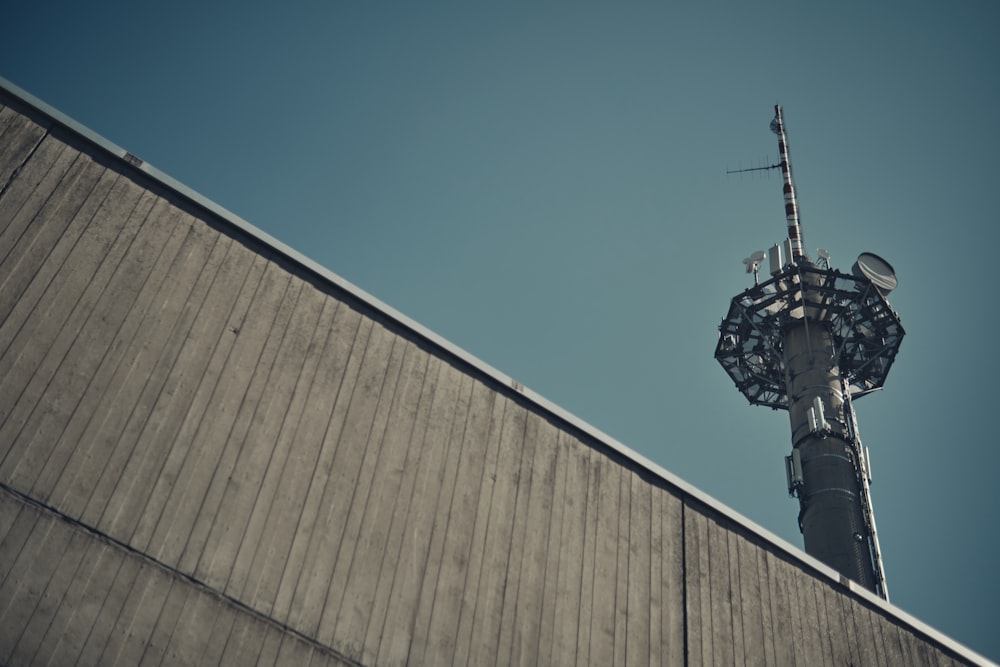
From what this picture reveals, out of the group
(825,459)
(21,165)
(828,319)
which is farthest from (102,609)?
(828,319)

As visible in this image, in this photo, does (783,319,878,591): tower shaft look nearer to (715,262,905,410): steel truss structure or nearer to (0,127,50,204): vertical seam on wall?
(715,262,905,410): steel truss structure

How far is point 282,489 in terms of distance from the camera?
388 inches

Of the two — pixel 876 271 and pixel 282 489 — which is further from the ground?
pixel 876 271

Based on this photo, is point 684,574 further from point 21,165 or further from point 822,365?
point 822,365

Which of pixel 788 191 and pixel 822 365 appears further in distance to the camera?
pixel 788 191

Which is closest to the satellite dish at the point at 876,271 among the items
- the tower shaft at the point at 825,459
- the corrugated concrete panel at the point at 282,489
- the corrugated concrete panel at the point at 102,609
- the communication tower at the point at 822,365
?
the communication tower at the point at 822,365

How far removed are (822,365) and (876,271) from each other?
409 centimetres

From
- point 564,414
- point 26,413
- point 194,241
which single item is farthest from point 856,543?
point 26,413

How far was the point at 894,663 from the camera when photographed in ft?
42.0

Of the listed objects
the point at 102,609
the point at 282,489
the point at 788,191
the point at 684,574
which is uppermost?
the point at 788,191

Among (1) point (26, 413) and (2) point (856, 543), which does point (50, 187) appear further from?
(2) point (856, 543)

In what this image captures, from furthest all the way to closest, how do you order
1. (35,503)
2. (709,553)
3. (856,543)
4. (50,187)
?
(856,543) < (709,553) < (50,187) < (35,503)

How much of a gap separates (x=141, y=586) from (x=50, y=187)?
15.2 feet

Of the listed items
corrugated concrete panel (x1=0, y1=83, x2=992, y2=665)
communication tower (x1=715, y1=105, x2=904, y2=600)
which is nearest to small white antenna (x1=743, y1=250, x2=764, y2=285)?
communication tower (x1=715, y1=105, x2=904, y2=600)
